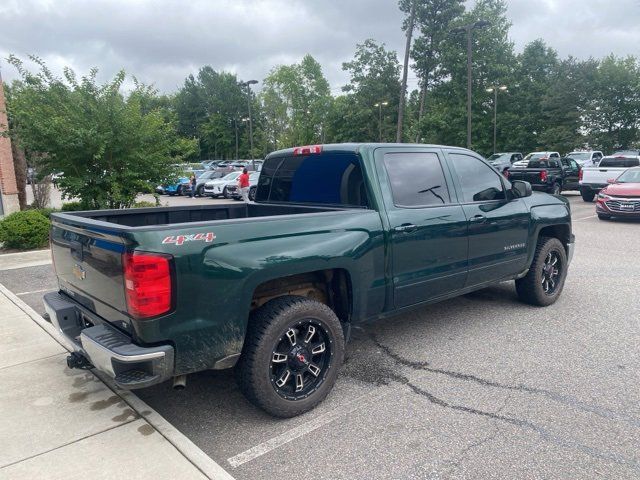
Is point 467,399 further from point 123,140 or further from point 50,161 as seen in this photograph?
point 50,161

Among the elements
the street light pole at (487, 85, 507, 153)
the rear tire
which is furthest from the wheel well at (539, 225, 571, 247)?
the street light pole at (487, 85, 507, 153)

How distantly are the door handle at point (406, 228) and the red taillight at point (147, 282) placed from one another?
73.6 inches

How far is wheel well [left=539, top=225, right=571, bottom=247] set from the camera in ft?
18.3

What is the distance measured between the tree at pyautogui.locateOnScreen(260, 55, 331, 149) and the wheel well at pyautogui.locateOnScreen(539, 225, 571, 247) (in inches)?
2252

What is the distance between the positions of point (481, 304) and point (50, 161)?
29.8 feet

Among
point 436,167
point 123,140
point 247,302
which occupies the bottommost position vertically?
point 247,302

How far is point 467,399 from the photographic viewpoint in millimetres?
3371

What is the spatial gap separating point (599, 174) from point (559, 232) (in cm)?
1402

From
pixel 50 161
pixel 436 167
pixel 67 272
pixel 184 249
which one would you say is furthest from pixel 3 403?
pixel 50 161

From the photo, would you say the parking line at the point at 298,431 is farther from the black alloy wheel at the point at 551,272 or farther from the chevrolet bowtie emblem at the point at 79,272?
the black alloy wheel at the point at 551,272

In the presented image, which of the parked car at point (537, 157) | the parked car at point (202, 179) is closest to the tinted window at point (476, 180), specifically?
the parked car at point (537, 157)

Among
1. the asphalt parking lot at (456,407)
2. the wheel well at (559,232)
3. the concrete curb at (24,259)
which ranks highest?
the wheel well at (559,232)

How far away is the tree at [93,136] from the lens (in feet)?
30.1

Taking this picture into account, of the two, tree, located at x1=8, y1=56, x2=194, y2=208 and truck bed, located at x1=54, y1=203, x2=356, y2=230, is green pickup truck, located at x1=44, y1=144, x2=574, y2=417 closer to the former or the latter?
truck bed, located at x1=54, y1=203, x2=356, y2=230
